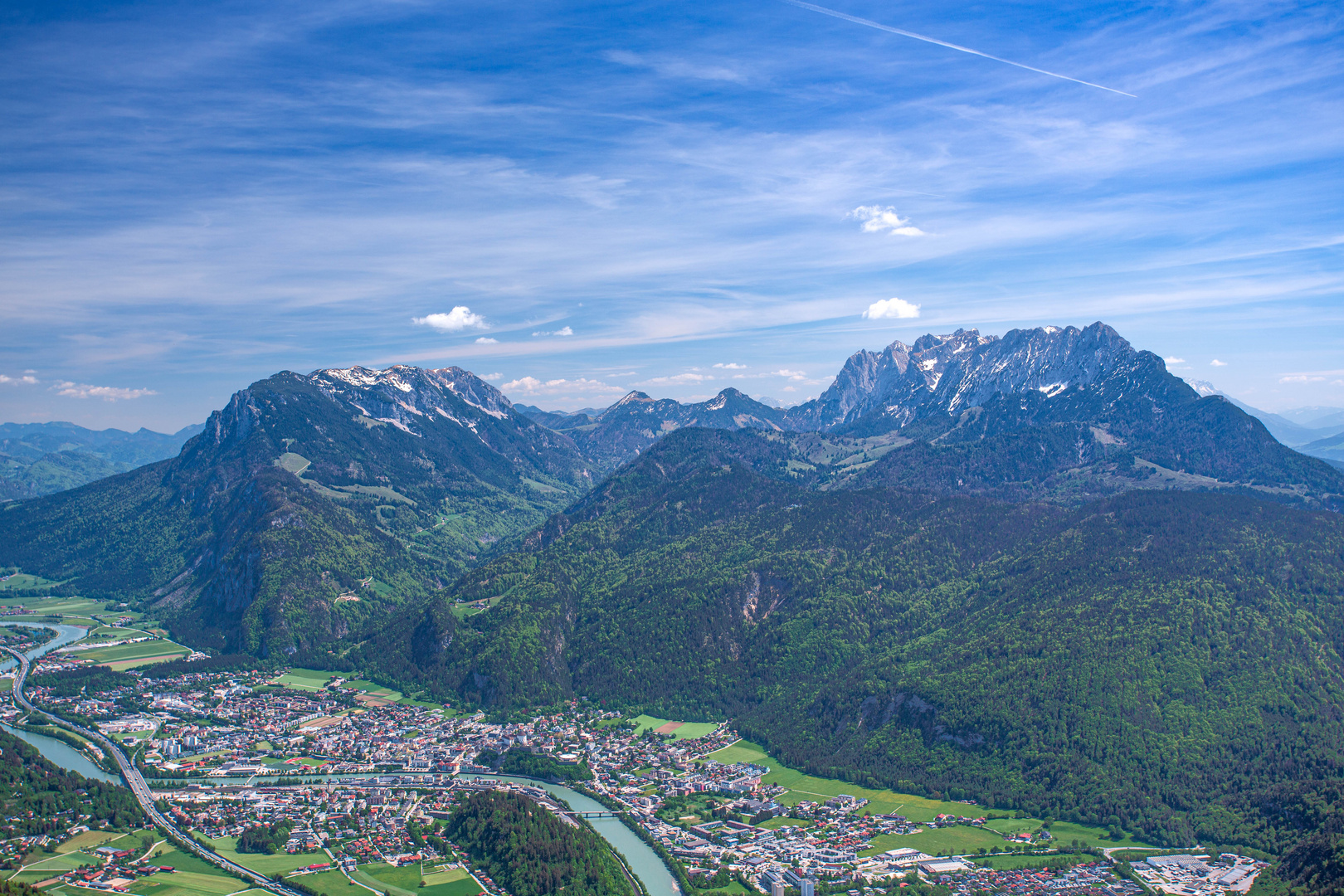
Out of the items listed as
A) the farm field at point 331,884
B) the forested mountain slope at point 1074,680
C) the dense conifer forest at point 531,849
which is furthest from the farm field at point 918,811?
the farm field at point 331,884

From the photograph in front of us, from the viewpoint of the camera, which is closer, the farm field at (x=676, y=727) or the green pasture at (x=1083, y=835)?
the green pasture at (x=1083, y=835)

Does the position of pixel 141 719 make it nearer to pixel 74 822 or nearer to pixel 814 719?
pixel 74 822

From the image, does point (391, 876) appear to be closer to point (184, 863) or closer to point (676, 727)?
point (184, 863)

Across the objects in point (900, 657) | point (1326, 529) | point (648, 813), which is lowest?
point (648, 813)

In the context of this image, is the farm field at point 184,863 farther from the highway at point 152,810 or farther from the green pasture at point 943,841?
the green pasture at point 943,841

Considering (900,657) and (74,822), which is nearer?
(74,822)

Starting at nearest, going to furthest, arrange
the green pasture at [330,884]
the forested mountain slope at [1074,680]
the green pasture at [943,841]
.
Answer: the green pasture at [330,884]
the green pasture at [943,841]
the forested mountain slope at [1074,680]

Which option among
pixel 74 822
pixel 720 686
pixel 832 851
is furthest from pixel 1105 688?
pixel 74 822
